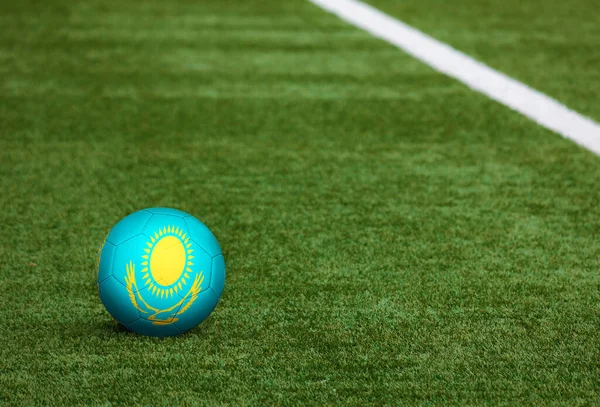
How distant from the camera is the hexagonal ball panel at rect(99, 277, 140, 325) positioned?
10.0 feet

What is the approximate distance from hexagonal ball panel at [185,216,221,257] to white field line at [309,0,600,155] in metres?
3.47

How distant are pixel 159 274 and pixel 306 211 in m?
1.66

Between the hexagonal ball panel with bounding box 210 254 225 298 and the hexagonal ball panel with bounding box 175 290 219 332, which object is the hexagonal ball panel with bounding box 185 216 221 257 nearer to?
the hexagonal ball panel with bounding box 210 254 225 298

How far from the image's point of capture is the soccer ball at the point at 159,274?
9.96 ft

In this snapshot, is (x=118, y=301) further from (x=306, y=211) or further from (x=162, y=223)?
(x=306, y=211)

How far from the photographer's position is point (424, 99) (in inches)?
259

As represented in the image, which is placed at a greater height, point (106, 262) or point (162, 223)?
point (162, 223)

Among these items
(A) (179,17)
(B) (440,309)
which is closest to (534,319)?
(B) (440,309)

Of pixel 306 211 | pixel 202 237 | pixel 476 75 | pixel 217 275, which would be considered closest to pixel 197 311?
pixel 217 275

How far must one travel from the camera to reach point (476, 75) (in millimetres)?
7180

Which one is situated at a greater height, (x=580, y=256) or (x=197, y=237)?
(x=197, y=237)

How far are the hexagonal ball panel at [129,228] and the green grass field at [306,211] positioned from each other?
42cm

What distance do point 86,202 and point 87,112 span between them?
5.55 ft

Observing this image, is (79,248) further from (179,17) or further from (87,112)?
(179,17)
